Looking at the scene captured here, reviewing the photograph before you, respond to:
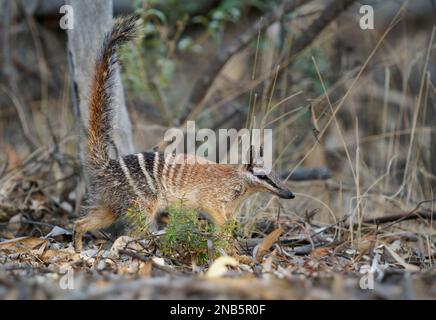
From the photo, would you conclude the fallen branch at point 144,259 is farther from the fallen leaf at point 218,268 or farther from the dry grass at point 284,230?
the fallen leaf at point 218,268

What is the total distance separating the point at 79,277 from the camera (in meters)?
3.27

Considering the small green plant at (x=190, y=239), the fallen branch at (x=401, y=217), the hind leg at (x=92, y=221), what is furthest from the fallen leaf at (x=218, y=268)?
the fallen branch at (x=401, y=217)

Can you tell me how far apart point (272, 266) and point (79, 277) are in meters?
1.34

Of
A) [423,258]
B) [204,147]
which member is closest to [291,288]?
[423,258]

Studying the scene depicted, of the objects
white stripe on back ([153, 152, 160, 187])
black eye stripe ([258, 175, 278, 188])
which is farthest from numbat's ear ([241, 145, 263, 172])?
white stripe on back ([153, 152, 160, 187])

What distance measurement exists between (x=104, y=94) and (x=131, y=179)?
0.68 meters

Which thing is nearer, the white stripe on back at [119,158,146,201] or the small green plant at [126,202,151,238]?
the small green plant at [126,202,151,238]

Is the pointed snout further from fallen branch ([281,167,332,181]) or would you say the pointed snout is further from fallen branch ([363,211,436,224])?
fallen branch ([281,167,332,181])

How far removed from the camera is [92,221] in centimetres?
473

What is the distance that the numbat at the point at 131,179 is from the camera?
4605 mm

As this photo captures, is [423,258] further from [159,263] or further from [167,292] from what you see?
[167,292]

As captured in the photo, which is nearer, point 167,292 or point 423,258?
point 167,292

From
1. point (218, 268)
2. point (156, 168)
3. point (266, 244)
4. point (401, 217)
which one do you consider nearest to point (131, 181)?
point (156, 168)

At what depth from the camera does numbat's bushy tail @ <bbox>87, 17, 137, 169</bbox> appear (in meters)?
4.48
